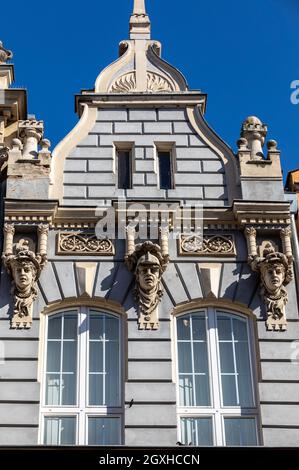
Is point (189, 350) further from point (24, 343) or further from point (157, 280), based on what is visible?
point (24, 343)

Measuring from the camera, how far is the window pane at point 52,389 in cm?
1758

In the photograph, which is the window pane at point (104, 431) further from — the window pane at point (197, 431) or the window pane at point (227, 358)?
the window pane at point (227, 358)

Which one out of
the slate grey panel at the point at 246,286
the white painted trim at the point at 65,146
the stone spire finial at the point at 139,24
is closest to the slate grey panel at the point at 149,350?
the slate grey panel at the point at 246,286

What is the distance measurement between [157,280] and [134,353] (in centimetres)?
156

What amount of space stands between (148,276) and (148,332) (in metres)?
1.10

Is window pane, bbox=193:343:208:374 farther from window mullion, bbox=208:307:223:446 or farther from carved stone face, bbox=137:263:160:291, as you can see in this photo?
carved stone face, bbox=137:263:160:291

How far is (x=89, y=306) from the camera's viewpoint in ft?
61.1

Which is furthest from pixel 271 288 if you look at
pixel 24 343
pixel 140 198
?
pixel 24 343

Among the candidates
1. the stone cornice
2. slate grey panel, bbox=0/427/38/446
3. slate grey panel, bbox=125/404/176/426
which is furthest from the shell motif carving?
slate grey panel, bbox=0/427/38/446

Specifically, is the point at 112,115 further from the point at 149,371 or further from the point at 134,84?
the point at 149,371

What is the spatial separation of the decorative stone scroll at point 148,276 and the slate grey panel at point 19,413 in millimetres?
2583

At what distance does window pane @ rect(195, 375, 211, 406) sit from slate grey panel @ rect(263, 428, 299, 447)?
1.28m
